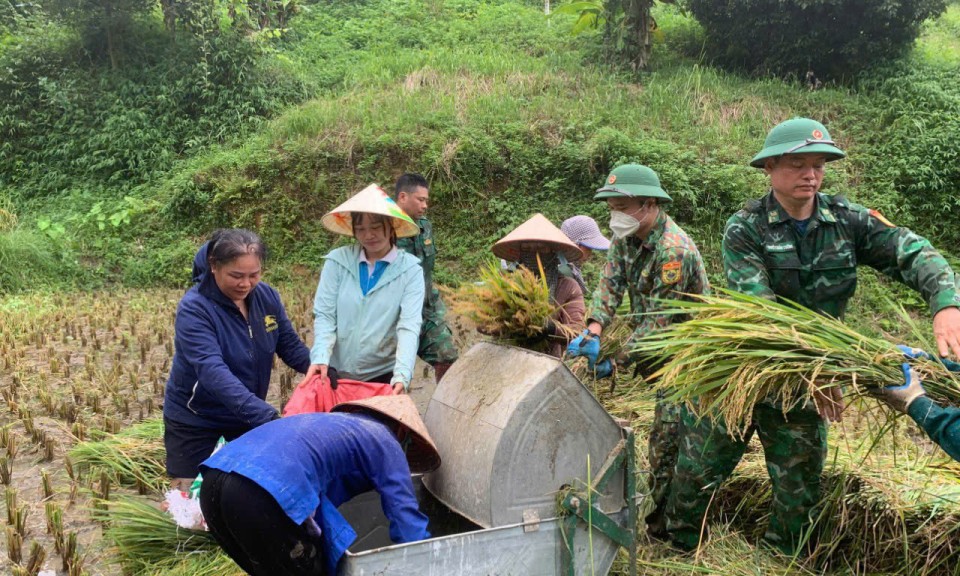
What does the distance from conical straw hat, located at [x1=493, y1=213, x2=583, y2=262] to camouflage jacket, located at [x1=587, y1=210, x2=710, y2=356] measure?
57 centimetres

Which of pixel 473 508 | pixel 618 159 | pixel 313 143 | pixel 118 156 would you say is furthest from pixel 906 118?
pixel 118 156

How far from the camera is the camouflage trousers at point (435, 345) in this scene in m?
4.76

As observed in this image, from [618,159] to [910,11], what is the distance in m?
5.48

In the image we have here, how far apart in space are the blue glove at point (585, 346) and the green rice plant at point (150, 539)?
189 cm

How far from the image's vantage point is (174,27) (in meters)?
15.0

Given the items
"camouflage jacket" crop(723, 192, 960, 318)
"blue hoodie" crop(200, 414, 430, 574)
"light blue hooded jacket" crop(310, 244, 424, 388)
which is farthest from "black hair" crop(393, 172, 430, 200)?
"blue hoodie" crop(200, 414, 430, 574)

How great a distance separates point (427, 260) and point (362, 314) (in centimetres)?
161

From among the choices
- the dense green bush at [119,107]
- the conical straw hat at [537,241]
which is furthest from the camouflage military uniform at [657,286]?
the dense green bush at [119,107]

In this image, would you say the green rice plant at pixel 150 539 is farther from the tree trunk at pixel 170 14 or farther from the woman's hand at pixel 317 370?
the tree trunk at pixel 170 14

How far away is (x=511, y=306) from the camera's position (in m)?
3.17

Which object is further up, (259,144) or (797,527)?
(259,144)

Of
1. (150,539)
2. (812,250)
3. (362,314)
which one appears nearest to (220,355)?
(362,314)

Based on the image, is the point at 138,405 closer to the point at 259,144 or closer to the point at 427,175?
the point at 427,175

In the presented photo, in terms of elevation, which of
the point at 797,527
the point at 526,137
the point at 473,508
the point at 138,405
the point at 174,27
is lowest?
the point at 138,405
